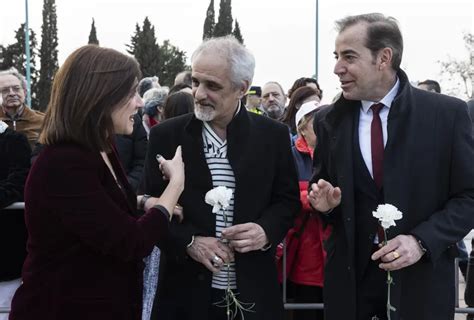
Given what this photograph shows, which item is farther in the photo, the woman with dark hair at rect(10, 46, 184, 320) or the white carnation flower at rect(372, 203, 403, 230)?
the white carnation flower at rect(372, 203, 403, 230)

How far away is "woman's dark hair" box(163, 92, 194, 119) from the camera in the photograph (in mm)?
4785

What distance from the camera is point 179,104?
4.83m

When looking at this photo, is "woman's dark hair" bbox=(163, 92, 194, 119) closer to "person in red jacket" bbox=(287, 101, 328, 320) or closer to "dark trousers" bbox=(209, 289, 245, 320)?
"person in red jacket" bbox=(287, 101, 328, 320)

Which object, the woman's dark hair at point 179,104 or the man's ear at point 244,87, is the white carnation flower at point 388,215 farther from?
the woman's dark hair at point 179,104

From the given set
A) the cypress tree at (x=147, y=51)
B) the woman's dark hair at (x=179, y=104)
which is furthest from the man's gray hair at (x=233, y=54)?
the cypress tree at (x=147, y=51)

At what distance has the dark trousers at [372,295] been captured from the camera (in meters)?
3.19

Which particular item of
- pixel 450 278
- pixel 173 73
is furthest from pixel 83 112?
pixel 173 73

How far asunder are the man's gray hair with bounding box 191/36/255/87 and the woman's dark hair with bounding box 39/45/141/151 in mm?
682

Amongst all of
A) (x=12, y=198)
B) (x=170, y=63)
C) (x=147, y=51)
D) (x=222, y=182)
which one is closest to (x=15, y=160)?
(x=12, y=198)

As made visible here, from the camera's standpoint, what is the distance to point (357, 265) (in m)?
3.20

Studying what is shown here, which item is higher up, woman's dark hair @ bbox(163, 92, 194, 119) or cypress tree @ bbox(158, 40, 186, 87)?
cypress tree @ bbox(158, 40, 186, 87)

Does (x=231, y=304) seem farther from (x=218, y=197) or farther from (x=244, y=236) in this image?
(x=218, y=197)

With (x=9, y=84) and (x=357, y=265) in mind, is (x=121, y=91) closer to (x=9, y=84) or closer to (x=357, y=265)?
(x=357, y=265)

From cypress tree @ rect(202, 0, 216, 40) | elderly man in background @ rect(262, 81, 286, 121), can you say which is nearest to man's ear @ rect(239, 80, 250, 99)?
elderly man in background @ rect(262, 81, 286, 121)
